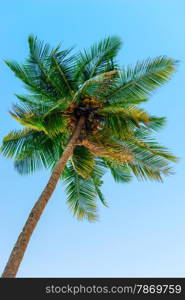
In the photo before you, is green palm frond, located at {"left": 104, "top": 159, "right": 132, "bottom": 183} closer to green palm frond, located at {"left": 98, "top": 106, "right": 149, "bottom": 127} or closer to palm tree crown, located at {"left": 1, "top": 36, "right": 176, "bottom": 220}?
palm tree crown, located at {"left": 1, "top": 36, "right": 176, "bottom": 220}

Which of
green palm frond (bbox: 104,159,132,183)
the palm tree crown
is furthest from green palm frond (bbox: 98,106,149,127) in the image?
green palm frond (bbox: 104,159,132,183)

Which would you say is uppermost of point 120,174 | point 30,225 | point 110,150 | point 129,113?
point 129,113

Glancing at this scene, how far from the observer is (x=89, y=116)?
11.4 meters

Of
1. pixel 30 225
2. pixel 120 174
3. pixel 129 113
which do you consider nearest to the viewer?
pixel 30 225

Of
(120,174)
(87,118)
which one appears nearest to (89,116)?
(87,118)

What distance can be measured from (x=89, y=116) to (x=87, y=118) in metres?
0.10

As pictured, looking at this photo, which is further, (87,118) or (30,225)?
(87,118)

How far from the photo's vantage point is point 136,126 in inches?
429

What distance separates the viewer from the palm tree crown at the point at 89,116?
1089 cm

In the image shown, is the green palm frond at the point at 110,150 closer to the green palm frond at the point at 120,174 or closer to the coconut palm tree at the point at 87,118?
the coconut palm tree at the point at 87,118

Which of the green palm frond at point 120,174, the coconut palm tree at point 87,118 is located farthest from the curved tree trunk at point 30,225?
the green palm frond at point 120,174

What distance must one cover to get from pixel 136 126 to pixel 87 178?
2.61m

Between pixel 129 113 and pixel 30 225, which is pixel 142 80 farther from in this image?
pixel 30 225

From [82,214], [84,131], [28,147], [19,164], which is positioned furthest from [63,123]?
[82,214]
